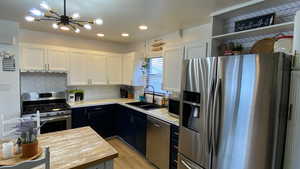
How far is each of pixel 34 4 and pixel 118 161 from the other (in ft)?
8.76

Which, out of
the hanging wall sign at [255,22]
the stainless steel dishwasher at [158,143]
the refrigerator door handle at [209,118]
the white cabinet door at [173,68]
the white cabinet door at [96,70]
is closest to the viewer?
the refrigerator door handle at [209,118]

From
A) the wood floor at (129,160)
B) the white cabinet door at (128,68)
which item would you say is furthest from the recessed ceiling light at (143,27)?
the wood floor at (129,160)

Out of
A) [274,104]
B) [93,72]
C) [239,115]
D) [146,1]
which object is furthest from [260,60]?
[93,72]

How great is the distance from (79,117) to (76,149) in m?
1.90

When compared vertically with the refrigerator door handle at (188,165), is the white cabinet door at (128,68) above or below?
above

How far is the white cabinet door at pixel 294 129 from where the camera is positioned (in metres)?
1.24

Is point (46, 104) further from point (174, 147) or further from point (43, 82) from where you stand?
point (174, 147)

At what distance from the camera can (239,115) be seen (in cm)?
137

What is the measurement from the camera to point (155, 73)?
3.66m

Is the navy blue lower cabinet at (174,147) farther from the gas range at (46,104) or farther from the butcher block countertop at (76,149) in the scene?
the gas range at (46,104)

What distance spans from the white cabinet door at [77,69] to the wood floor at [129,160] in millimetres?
1647

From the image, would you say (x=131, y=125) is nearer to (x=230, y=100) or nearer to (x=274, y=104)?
(x=230, y=100)

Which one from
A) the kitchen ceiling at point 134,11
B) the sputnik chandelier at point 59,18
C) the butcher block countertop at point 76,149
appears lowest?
the butcher block countertop at point 76,149

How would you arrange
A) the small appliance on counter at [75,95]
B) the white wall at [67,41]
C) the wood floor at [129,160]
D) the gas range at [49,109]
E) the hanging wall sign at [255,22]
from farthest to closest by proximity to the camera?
the small appliance on counter at [75,95], the white wall at [67,41], the gas range at [49,109], the wood floor at [129,160], the hanging wall sign at [255,22]
